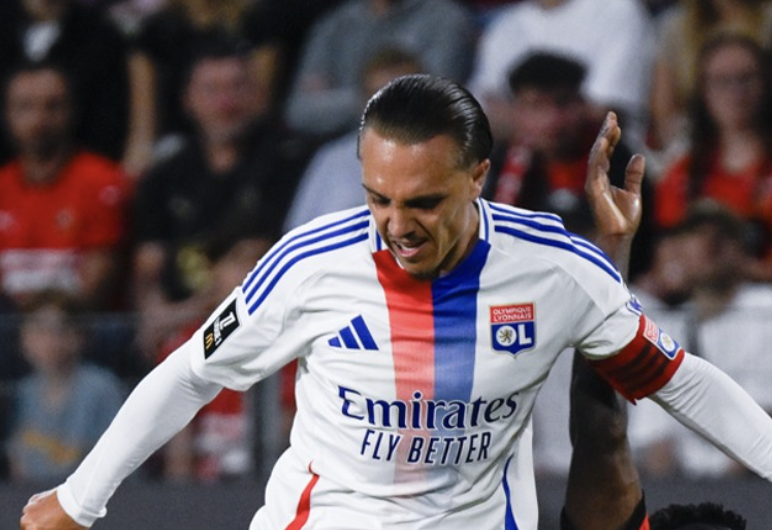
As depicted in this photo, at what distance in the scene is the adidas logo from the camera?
276 cm

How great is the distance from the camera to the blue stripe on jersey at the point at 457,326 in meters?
2.76

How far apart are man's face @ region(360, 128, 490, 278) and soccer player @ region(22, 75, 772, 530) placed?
0.19 feet

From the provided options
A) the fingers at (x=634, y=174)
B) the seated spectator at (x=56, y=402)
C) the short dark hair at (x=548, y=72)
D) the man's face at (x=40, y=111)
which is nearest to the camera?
the fingers at (x=634, y=174)

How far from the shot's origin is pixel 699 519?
322 cm

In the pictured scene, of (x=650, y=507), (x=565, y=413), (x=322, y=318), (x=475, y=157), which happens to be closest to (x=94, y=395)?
(x=565, y=413)

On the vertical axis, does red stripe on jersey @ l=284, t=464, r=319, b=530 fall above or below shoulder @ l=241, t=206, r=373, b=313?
below

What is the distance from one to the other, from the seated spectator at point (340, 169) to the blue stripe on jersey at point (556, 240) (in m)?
2.87

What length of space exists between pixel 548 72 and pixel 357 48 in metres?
0.90

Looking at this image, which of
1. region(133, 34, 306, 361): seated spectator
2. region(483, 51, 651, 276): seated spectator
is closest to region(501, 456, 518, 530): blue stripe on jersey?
region(483, 51, 651, 276): seated spectator

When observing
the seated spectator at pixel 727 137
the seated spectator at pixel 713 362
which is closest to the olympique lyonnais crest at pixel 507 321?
the seated spectator at pixel 713 362

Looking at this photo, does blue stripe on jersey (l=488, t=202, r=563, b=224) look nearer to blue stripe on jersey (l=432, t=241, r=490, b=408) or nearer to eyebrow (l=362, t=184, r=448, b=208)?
blue stripe on jersey (l=432, t=241, r=490, b=408)

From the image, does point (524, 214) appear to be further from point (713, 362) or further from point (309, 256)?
point (713, 362)

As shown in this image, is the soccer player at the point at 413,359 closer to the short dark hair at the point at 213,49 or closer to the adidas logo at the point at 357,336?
the adidas logo at the point at 357,336

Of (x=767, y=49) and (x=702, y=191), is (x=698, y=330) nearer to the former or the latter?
(x=702, y=191)
